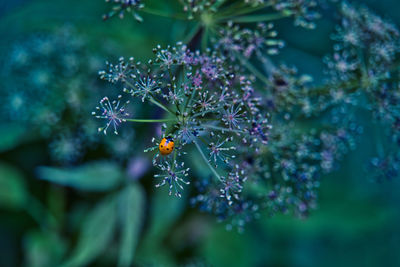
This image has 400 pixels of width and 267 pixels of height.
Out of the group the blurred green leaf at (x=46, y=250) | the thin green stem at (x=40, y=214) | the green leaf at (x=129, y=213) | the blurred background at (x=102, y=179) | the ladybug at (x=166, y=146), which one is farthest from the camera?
the thin green stem at (x=40, y=214)

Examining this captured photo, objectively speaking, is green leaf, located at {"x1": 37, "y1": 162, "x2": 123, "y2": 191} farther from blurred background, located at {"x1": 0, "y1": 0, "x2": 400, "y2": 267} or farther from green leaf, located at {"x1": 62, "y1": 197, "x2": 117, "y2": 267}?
green leaf, located at {"x1": 62, "y1": 197, "x2": 117, "y2": 267}

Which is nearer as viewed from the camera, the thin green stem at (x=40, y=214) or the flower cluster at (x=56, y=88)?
the flower cluster at (x=56, y=88)

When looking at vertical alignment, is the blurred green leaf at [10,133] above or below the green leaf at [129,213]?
above

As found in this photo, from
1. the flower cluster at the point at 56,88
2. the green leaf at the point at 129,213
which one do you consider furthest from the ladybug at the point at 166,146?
the flower cluster at the point at 56,88

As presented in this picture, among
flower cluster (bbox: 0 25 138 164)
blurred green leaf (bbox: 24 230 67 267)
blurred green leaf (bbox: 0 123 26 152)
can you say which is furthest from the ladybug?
Answer: blurred green leaf (bbox: 24 230 67 267)

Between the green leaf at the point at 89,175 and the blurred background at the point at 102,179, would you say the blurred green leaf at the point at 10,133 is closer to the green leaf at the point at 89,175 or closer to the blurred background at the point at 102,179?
the blurred background at the point at 102,179

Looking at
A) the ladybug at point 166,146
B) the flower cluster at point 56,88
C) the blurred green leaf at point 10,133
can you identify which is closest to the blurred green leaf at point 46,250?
the flower cluster at point 56,88

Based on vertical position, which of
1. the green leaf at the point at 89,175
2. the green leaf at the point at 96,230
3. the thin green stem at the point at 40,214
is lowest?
the thin green stem at the point at 40,214

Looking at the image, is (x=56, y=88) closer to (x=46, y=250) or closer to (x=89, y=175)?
(x=89, y=175)

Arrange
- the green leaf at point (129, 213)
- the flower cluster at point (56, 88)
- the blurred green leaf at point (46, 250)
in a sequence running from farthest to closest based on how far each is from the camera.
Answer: the blurred green leaf at point (46, 250) < the flower cluster at point (56, 88) < the green leaf at point (129, 213)
